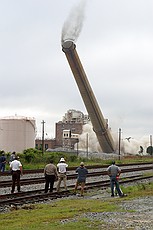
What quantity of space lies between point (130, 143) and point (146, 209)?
93.6 m

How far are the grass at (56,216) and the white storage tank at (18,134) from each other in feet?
173

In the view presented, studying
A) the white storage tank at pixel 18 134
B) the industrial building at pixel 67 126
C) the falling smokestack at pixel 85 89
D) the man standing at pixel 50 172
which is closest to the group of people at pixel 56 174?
the man standing at pixel 50 172

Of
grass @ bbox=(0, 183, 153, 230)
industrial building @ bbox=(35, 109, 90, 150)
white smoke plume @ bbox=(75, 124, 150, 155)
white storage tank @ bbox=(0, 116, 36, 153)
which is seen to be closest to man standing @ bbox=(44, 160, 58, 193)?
grass @ bbox=(0, 183, 153, 230)

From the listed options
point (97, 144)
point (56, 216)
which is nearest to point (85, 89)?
point (97, 144)

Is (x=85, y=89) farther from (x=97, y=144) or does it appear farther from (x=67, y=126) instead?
(x=67, y=126)

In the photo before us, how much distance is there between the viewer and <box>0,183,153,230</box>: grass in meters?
10.3

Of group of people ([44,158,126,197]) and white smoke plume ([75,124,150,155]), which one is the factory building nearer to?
white smoke plume ([75,124,150,155])

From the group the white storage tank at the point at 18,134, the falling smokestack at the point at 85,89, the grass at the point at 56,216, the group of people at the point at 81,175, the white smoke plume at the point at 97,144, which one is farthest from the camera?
the white smoke plume at the point at 97,144

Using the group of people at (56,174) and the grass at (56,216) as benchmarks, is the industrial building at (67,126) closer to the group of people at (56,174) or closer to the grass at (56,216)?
the group of people at (56,174)

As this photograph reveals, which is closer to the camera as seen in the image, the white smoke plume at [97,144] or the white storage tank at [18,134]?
the white storage tank at [18,134]

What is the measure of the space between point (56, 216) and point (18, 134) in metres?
57.4

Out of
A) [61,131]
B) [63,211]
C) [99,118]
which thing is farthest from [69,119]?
[63,211]

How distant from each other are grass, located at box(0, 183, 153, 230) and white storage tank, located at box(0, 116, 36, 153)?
52655 millimetres

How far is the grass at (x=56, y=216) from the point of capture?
1032 centimetres
